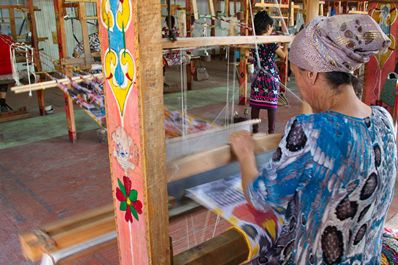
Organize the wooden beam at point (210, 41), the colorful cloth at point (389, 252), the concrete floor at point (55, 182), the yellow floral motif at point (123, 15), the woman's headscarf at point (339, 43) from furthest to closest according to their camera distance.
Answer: the concrete floor at point (55, 182) → the colorful cloth at point (389, 252) → the wooden beam at point (210, 41) → the woman's headscarf at point (339, 43) → the yellow floral motif at point (123, 15)

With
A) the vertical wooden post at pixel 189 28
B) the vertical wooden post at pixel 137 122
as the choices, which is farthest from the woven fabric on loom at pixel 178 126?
the vertical wooden post at pixel 189 28

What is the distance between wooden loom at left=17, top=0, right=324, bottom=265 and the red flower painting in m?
0.02

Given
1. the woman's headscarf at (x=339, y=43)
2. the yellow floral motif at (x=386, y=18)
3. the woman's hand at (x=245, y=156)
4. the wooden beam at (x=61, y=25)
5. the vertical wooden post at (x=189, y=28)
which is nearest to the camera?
the woman's headscarf at (x=339, y=43)

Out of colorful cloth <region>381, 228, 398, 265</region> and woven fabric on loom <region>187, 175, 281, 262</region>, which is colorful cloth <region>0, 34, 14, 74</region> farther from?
colorful cloth <region>381, 228, 398, 265</region>

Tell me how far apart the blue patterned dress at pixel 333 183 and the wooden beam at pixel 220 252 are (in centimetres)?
16

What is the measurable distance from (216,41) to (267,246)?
71 centimetres

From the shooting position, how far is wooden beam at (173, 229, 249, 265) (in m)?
1.07

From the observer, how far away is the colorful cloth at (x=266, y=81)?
422 cm

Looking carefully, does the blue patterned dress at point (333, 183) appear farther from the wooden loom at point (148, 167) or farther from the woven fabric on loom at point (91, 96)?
the woven fabric on loom at point (91, 96)

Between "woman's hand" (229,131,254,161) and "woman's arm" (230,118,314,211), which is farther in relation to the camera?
"woman's hand" (229,131,254,161)

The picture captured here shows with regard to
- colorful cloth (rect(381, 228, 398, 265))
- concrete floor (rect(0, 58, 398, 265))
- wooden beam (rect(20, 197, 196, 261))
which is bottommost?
concrete floor (rect(0, 58, 398, 265))

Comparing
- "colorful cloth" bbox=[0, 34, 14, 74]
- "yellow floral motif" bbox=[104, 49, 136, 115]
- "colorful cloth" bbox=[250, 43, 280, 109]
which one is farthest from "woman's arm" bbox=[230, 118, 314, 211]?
"colorful cloth" bbox=[0, 34, 14, 74]

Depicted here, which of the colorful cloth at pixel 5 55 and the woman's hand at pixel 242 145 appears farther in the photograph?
the colorful cloth at pixel 5 55

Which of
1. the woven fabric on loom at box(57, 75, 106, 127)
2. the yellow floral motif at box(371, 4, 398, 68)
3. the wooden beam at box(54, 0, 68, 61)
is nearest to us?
the yellow floral motif at box(371, 4, 398, 68)
